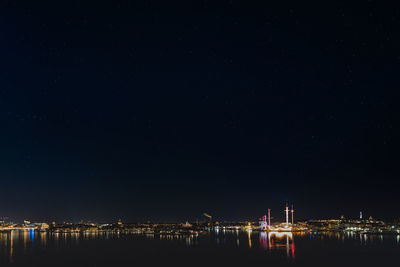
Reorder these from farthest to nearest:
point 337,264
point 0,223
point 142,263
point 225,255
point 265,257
Result: point 0,223 → point 225,255 → point 265,257 → point 142,263 → point 337,264

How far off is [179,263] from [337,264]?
1128 cm

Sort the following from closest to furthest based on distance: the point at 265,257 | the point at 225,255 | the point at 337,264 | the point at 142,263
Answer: the point at 337,264, the point at 142,263, the point at 265,257, the point at 225,255

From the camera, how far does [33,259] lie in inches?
1410

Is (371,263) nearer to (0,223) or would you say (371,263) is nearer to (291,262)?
(291,262)

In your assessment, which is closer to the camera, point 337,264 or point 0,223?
point 337,264

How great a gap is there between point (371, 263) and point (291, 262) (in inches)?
220

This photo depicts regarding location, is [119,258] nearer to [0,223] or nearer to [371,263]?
[371,263]

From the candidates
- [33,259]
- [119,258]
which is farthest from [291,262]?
[33,259]

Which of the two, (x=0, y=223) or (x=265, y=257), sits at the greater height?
(x=265, y=257)

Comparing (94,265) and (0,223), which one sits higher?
(94,265)

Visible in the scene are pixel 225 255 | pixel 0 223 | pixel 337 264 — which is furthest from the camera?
pixel 0 223

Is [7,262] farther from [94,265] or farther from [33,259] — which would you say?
[94,265]

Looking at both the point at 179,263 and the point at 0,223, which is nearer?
the point at 179,263

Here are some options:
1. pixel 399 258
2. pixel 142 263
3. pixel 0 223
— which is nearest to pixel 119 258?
pixel 142 263
